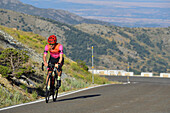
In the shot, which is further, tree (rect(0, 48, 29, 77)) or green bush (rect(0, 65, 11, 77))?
tree (rect(0, 48, 29, 77))

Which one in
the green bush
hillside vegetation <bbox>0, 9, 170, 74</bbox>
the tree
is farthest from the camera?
hillside vegetation <bbox>0, 9, 170, 74</bbox>

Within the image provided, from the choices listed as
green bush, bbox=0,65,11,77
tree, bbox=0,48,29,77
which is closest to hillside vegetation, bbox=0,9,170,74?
tree, bbox=0,48,29,77

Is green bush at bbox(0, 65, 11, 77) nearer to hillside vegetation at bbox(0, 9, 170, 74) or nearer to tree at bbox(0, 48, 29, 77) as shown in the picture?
tree at bbox(0, 48, 29, 77)

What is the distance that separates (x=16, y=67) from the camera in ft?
46.9

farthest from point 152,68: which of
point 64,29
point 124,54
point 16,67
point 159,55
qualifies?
point 16,67

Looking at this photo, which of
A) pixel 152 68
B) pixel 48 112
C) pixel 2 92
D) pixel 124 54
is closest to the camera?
pixel 48 112

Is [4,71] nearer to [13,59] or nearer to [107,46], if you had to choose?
[13,59]

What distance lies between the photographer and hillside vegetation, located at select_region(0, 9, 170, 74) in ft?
502

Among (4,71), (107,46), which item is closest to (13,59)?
(4,71)

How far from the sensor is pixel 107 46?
559 feet

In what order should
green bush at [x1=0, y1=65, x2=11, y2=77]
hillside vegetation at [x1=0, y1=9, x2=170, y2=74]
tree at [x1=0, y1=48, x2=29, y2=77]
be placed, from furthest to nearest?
hillside vegetation at [x1=0, y1=9, x2=170, y2=74], tree at [x1=0, y1=48, x2=29, y2=77], green bush at [x1=0, y1=65, x2=11, y2=77]

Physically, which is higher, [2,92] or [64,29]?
[64,29]

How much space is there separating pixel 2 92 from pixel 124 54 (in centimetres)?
15957

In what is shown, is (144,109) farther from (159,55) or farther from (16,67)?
(159,55)
